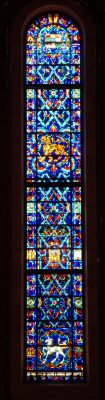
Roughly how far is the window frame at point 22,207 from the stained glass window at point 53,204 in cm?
16

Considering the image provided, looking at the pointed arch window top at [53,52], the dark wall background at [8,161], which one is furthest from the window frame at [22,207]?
the dark wall background at [8,161]

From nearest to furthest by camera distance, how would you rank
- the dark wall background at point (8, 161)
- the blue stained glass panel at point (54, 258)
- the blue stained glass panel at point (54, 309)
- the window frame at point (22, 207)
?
the dark wall background at point (8, 161), the window frame at point (22, 207), the blue stained glass panel at point (54, 309), the blue stained glass panel at point (54, 258)

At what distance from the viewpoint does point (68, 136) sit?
30.0ft

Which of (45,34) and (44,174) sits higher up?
(45,34)

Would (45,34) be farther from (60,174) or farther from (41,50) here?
(60,174)

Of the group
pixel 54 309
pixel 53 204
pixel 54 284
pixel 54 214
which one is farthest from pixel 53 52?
pixel 54 309

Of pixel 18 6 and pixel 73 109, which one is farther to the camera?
pixel 73 109

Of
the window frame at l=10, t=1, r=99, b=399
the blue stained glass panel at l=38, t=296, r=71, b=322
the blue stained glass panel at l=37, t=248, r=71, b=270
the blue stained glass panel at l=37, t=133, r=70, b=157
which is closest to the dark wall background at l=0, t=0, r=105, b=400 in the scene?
the window frame at l=10, t=1, r=99, b=399

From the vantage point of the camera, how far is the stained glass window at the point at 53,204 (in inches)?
346

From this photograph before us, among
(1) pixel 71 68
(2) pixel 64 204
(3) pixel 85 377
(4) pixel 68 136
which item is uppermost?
(1) pixel 71 68

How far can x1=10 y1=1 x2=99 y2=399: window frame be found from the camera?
852 centimetres

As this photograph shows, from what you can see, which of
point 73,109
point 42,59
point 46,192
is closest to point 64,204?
point 46,192

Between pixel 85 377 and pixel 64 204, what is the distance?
1.75 metres

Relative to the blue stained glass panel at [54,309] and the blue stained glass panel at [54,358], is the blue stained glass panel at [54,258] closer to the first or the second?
the blue stained glass panel at [54,309]
